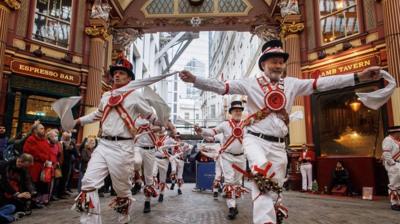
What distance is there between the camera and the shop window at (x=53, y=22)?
12.3 m

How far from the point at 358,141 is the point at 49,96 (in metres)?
11.8

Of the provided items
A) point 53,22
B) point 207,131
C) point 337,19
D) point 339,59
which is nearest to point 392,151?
point 207,131

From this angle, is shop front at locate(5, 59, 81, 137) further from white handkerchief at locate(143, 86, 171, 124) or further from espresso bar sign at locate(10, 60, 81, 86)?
white handkerchief at locate(143, 86, 171, 124)

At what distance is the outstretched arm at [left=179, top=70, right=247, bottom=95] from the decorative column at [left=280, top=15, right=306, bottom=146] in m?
9.79

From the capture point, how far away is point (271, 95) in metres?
3.72

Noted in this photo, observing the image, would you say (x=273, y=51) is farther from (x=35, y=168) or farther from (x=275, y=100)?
(x=35, y=168)

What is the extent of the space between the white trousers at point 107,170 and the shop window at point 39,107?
8.88 metres

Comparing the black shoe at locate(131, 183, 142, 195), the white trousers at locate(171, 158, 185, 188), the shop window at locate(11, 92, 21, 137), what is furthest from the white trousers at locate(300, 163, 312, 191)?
the shop window at locate(11, 92, 21, 137)

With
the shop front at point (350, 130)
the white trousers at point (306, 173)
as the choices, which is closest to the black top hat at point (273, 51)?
the shop front at point (350, 130)

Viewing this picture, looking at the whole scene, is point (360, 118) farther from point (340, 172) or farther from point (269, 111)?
point (269, 111)

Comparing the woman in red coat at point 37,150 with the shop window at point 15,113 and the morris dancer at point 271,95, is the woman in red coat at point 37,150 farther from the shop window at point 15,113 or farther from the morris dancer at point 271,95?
the morris dancer at point 271,95

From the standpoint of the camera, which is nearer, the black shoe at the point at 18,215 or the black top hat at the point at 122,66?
the black top hat at the point at 122,66

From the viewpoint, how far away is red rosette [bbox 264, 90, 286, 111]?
145 inches

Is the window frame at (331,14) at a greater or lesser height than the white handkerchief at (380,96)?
greater
